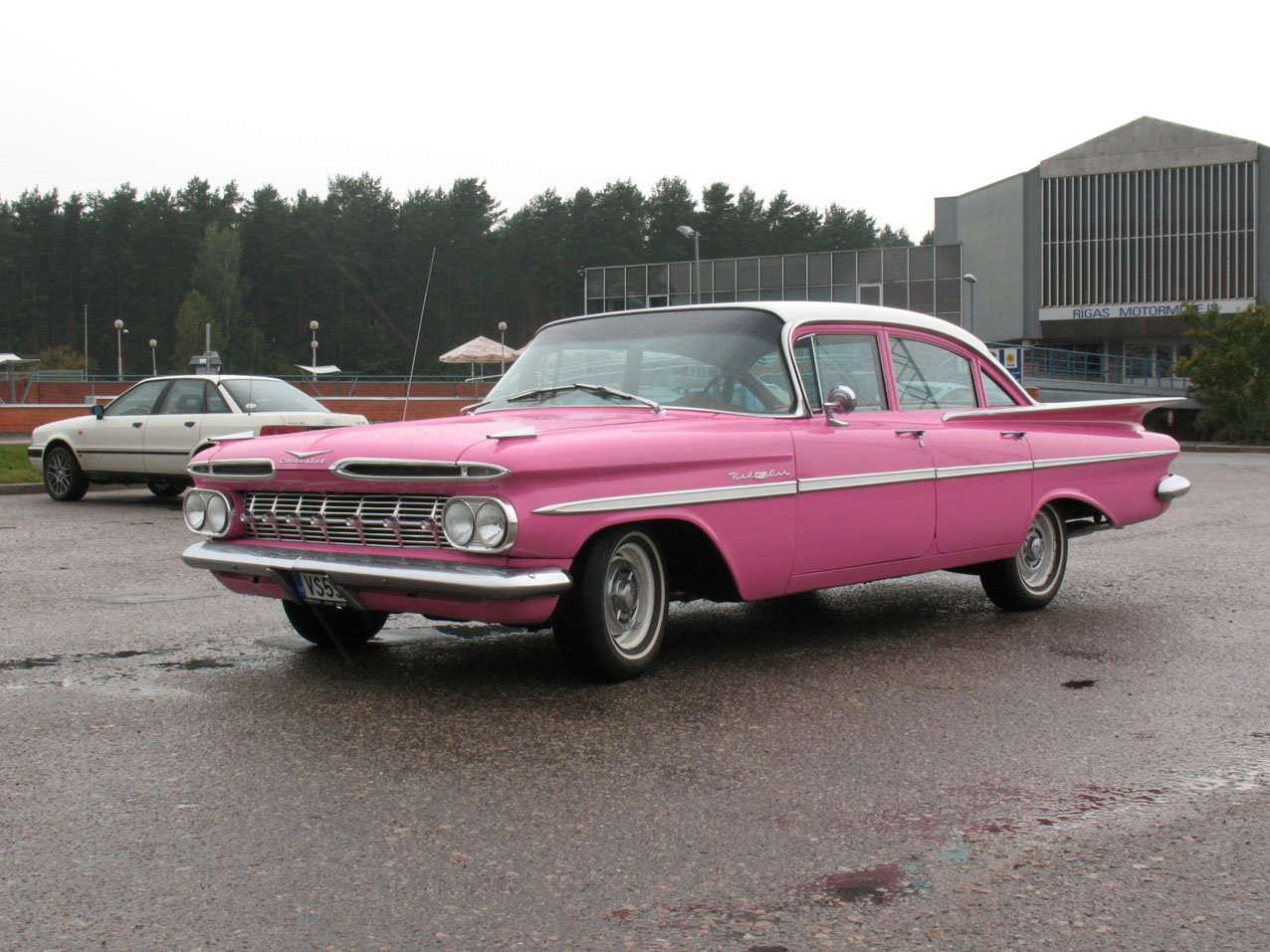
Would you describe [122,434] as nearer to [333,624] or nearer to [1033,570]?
[333,624]

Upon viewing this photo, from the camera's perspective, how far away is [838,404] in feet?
20.4

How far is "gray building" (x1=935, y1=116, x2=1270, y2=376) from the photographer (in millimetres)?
64062

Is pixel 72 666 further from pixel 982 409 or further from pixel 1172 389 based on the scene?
pixel 1172 389

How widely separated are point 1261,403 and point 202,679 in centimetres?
3551

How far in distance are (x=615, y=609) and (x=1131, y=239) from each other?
67021mm

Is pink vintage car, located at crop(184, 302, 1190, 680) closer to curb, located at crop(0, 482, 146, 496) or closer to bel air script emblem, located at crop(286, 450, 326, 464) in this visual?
bel air script emblem, located at crop(286, 450, 326, 464)

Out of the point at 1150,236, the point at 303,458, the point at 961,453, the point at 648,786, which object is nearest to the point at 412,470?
the point at 303,458

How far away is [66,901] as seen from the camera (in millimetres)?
3246

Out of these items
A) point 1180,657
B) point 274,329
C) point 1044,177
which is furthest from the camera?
point 274,329

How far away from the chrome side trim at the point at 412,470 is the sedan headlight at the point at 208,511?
82 centimetres

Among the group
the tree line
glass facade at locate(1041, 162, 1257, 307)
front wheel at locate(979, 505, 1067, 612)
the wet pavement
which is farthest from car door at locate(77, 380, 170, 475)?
the tree line

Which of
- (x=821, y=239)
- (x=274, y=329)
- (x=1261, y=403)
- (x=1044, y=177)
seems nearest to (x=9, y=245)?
(x=274, y=329)

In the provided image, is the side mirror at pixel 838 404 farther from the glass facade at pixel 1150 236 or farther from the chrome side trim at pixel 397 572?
the glass facade at pixel 1150 236

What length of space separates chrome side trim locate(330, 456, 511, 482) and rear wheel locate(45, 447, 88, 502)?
38.9ft
